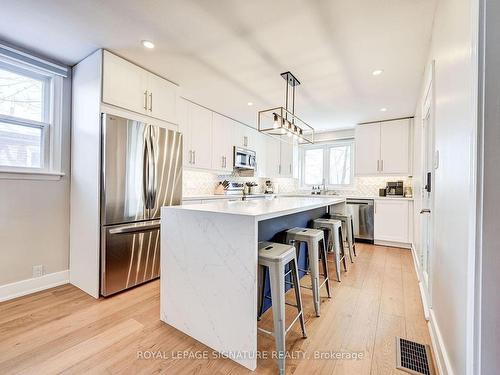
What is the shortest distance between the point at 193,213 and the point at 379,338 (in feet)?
5.36

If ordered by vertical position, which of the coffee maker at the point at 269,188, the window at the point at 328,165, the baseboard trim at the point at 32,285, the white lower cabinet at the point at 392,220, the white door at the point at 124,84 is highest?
the white door at the point at 124,84

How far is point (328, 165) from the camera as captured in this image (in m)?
5.79

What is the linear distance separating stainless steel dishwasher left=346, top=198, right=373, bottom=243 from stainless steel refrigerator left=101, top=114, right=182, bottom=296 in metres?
3.53

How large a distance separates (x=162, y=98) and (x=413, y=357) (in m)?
3.36

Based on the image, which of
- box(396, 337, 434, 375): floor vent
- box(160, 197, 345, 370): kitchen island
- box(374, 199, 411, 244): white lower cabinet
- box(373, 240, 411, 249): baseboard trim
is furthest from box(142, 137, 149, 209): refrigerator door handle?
box(373, 240, 411, 249): baseboard trim

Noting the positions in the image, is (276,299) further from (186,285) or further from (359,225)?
(359,225)

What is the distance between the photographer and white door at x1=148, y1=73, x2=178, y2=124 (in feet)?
9.11

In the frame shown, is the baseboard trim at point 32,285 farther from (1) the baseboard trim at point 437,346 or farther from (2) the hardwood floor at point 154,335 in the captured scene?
(1) the baseboard trim at point 437,346

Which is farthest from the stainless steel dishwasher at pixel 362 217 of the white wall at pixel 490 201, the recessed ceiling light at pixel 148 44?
the recessed ceiling light at pixel 148 44

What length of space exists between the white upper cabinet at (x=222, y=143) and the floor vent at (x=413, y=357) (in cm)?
351

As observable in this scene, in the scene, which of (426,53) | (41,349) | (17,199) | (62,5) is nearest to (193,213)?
(41,349)

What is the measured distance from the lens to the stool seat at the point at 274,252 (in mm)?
1472

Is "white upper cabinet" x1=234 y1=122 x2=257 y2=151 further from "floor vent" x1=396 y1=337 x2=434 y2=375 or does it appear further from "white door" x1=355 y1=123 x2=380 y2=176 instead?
"floor vent" x1=396 y1=337 x2=434 y2=375

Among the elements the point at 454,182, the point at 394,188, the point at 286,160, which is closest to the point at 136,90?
the point at 454,182
